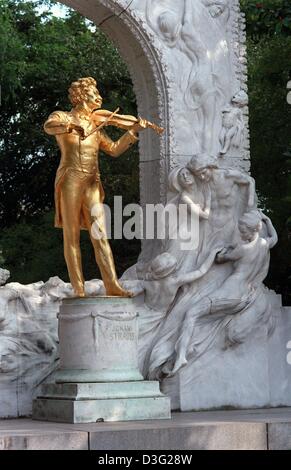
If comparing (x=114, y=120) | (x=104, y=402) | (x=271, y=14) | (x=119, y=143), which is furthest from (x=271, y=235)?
(x=271, y=14)

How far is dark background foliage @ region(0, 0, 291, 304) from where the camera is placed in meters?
19.0

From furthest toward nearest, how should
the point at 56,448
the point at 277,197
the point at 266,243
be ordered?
1. the point at 277,197
2. the point at 266,243
3. the point at 56,448

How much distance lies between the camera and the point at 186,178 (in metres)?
13.1

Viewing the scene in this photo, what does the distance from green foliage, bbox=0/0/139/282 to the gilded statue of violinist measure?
836cm

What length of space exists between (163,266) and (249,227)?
43.6 inches

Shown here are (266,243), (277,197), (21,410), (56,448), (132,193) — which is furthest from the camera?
(132,193)

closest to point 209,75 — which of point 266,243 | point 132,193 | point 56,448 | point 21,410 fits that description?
point 266,243

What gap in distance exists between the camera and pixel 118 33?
45.0ft

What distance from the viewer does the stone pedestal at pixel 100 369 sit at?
11.0 m

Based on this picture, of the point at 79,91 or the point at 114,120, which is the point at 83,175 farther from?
the point at 79,91

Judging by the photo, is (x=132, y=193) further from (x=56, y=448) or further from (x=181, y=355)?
(x=56, y=448)

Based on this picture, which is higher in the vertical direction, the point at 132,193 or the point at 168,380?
the point at 132,193

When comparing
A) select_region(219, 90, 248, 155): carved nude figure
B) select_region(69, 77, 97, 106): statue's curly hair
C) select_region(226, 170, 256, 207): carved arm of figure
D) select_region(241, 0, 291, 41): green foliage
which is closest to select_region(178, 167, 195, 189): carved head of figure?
select_region(226, 170, 256, 207): carved arm of figure

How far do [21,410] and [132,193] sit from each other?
871 centimetres
